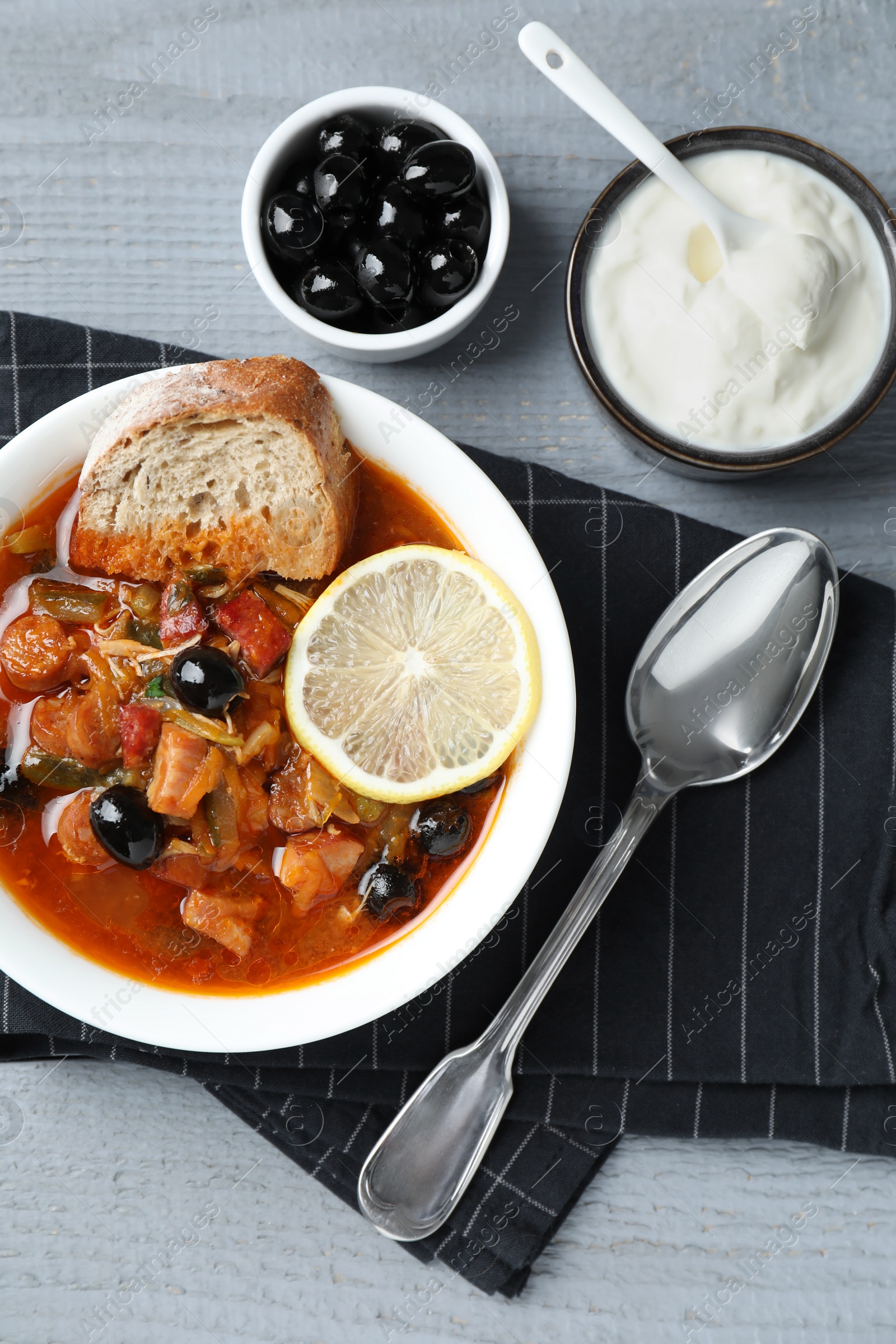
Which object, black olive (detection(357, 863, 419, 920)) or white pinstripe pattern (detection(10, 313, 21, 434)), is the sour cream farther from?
white pinstripe pattern (detection(10, 313, 21, 434))

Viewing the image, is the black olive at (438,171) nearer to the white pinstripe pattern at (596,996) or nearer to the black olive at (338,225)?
the black olive at (338,225)

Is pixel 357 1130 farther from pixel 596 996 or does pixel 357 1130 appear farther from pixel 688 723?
pixel 688 723

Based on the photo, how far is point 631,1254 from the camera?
3.09m

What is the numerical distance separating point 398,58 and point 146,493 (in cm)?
174

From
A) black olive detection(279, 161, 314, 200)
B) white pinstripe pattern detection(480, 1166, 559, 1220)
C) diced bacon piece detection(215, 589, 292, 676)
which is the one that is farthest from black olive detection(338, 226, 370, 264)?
white pinstripe pattern detection(480, 1166, 559, 1220)

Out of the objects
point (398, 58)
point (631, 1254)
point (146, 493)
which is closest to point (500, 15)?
point (398, 58)

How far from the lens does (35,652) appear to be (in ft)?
8.57

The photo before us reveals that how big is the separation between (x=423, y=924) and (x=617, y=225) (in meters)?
2.07

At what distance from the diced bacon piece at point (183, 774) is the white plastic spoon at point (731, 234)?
6.33 feet

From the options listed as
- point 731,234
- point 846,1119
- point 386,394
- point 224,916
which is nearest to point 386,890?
point 224,916

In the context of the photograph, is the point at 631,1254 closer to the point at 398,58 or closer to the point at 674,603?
the point at 674,603

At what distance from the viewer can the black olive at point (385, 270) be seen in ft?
8.91

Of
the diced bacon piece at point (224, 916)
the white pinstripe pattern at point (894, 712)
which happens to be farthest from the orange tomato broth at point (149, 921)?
the white pinstripe pattern at point (894, 712)

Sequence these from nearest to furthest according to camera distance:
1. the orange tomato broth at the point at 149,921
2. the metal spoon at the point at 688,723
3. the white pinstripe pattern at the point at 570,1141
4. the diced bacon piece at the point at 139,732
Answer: the diced bacon piece at the point at 139,732 → the orange tomato broth at the point at 149,921 → the metal spoon at the point at 688,723 → the white pinstripe pattern at the point at 570,1141
